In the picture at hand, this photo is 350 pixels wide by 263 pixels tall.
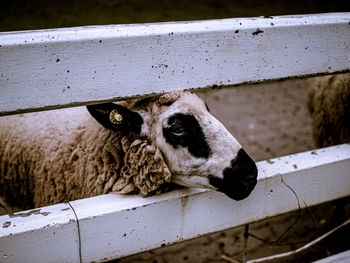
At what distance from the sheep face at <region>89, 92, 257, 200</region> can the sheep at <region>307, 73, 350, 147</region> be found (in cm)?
155

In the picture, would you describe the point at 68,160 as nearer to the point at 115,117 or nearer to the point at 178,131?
the point at 115,117

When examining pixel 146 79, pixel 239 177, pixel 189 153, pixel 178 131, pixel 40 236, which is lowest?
pixel 40 236

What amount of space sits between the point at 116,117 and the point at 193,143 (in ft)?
1.26

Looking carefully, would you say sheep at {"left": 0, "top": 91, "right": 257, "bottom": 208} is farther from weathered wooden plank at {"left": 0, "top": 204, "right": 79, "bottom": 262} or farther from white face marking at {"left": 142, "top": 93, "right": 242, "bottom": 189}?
weathered wooden plank at {"left": 0, "top": 204, "right": 79, "bottom": 262}

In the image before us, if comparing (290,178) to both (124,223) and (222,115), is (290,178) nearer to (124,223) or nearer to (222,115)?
(124,223)

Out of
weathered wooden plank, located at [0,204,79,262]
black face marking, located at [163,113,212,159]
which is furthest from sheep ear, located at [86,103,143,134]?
weathered wooden plank, located at [0,204,79,262]

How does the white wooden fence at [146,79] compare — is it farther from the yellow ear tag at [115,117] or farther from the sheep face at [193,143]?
the yellow ear tag at [115,117]

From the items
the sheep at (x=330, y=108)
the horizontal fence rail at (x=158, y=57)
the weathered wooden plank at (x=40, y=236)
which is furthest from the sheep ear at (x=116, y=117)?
the sheep at (x=330, y=108)

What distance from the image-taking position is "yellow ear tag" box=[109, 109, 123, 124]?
66.6 inches

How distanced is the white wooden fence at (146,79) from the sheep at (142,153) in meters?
0.12

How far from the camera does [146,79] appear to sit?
54.6 inches

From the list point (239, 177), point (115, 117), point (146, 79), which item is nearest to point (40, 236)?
point (115, 117)

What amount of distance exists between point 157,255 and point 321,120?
1797 millimetres

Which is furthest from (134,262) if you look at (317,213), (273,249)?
(317,213)
